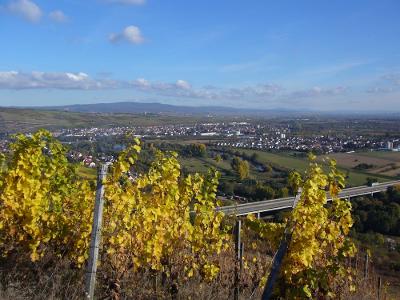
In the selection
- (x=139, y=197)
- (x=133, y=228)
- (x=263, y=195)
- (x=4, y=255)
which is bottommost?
(x=263, y=195)

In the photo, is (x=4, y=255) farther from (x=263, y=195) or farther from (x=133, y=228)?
(x=263, y=195)

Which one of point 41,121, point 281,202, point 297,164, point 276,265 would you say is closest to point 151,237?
point 276,265

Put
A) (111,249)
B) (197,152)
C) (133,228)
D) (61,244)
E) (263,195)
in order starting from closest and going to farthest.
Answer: (111,249)
(133,228)
(61,244)
(263,195)
(197,152)

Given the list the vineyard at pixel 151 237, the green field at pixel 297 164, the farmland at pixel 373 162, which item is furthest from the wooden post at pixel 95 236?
the farmland at pixel 373 162

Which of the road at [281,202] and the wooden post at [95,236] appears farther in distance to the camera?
the road at [281,202]

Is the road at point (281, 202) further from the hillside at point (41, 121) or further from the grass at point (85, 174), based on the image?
the hillside at point (41, 121)

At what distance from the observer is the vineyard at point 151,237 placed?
4.64m

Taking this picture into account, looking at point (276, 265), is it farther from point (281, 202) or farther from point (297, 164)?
point (297, 164)

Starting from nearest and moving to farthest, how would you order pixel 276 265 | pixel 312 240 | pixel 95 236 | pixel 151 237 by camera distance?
1. pixel 276 265
2. pixel 95 236
3. pixel 312 240
4. pixel 151 237

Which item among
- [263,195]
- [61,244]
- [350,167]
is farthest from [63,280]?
[350,167]

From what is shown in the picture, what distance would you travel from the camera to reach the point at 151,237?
200 inches

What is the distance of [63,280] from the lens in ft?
16.4

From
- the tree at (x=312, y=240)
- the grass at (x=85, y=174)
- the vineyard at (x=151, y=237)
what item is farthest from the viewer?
the grass at (x=85, y=174)

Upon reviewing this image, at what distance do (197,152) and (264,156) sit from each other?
9.67 metres
